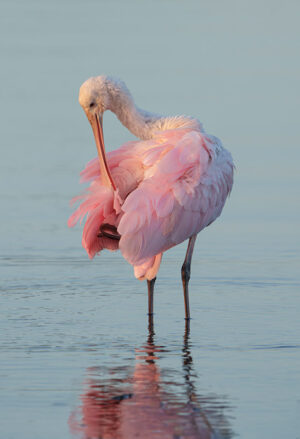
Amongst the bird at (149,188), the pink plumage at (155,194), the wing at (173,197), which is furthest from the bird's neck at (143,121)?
the wing at (173,197)

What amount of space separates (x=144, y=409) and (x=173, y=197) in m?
3.19

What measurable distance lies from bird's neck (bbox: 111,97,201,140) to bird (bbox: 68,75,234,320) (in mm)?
12

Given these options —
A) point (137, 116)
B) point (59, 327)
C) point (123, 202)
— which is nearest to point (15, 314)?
point (59, 327)

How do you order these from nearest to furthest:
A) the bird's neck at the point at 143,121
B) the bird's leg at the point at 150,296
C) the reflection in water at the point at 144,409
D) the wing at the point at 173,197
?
the reflection in water at the point at 144,409, the wing at the point at 173,197, the bird's leg at the point at 150,296, the bird's neck at the point at 143,121

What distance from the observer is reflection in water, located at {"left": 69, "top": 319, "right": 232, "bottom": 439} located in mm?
6906

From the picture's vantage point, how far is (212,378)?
8102mm

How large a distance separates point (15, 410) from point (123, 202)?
11.2 ft

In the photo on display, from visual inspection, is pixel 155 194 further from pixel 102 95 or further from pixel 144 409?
pixel 144 409

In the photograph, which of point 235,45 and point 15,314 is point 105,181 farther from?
point 235,45

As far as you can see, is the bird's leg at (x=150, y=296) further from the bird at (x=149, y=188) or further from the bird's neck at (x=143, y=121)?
the bird's neck at (x=143, y=121)

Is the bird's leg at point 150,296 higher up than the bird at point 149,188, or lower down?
lower down

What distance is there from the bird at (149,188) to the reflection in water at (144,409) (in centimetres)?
184

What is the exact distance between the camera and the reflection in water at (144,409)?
6.91 meters

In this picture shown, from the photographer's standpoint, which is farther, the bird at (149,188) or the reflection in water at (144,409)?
the bird at (149,188)
